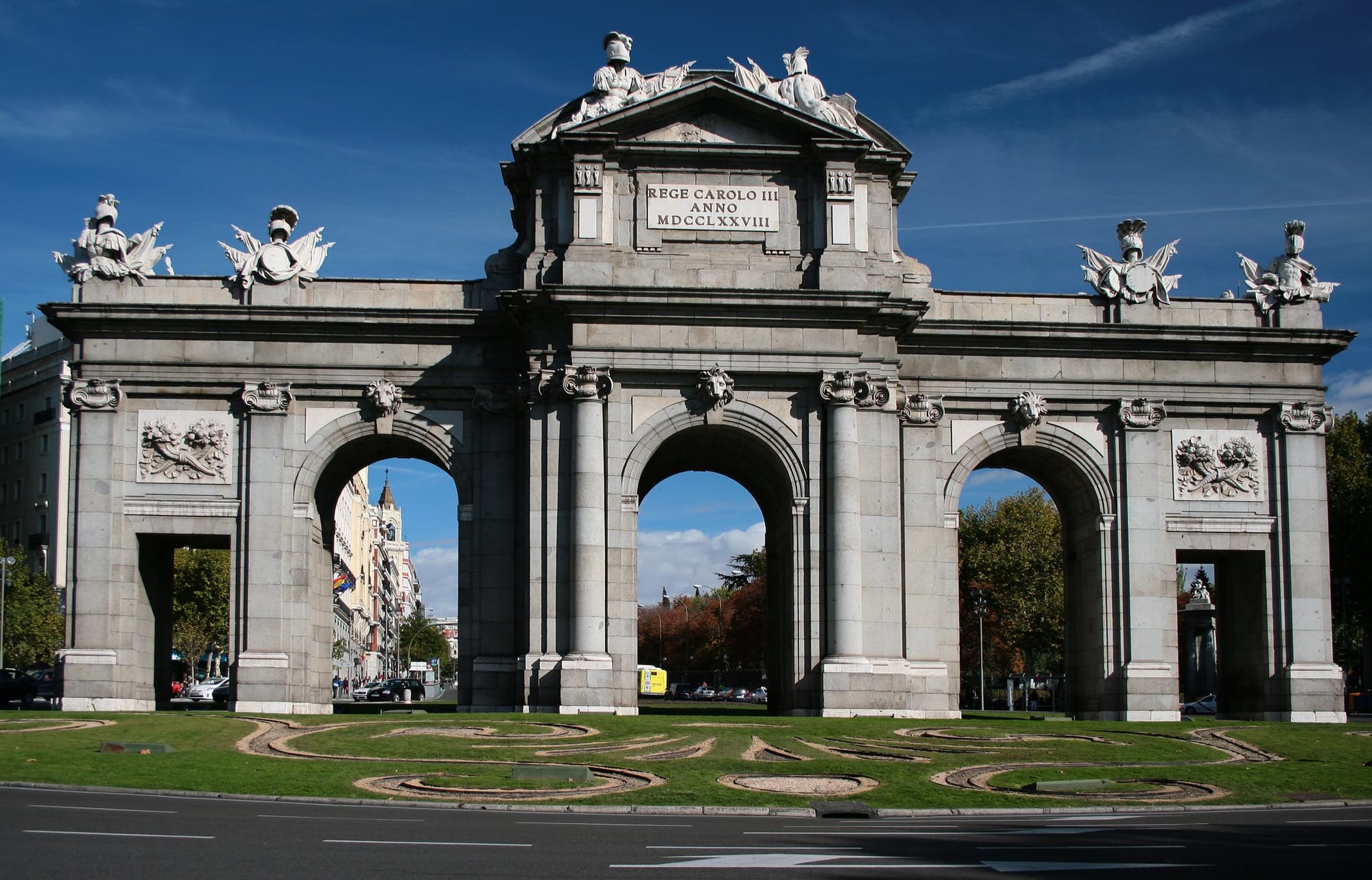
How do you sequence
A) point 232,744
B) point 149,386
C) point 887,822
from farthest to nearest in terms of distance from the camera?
point 149,386 → point 232,744 → point 887,822

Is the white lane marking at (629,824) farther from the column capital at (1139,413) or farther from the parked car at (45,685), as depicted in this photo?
the parked car at (45,685)

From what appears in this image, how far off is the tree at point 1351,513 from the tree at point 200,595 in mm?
59268

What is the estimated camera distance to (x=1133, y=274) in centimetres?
4934

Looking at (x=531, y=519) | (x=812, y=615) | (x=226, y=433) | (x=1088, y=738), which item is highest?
(x=226, y=433)

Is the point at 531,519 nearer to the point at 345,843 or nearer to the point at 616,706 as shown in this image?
the point at 616,706

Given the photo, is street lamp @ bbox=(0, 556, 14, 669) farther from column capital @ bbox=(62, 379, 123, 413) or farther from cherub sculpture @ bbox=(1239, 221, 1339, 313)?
cherub sculpture @ bbox=(1239, 221, 1339, 313)

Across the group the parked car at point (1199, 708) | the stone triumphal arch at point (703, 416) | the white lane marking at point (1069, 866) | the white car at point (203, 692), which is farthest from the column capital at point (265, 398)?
the parked car at point (1199, 708)

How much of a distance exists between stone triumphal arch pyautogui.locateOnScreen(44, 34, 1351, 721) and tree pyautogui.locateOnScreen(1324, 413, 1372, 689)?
24021mm

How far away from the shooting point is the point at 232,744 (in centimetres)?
3328

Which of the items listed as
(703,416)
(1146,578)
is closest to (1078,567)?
(1146,578)

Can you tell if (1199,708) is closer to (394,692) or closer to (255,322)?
(394,692)

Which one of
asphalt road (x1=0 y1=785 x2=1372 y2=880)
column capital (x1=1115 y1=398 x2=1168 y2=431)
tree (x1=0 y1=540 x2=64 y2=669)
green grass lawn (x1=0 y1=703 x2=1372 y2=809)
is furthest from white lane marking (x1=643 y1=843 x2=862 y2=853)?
tree (x1=0 y1=540 x2=64 y2=669)

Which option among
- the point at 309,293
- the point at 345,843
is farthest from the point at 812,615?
the point at 345,843

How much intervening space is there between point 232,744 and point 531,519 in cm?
1294
